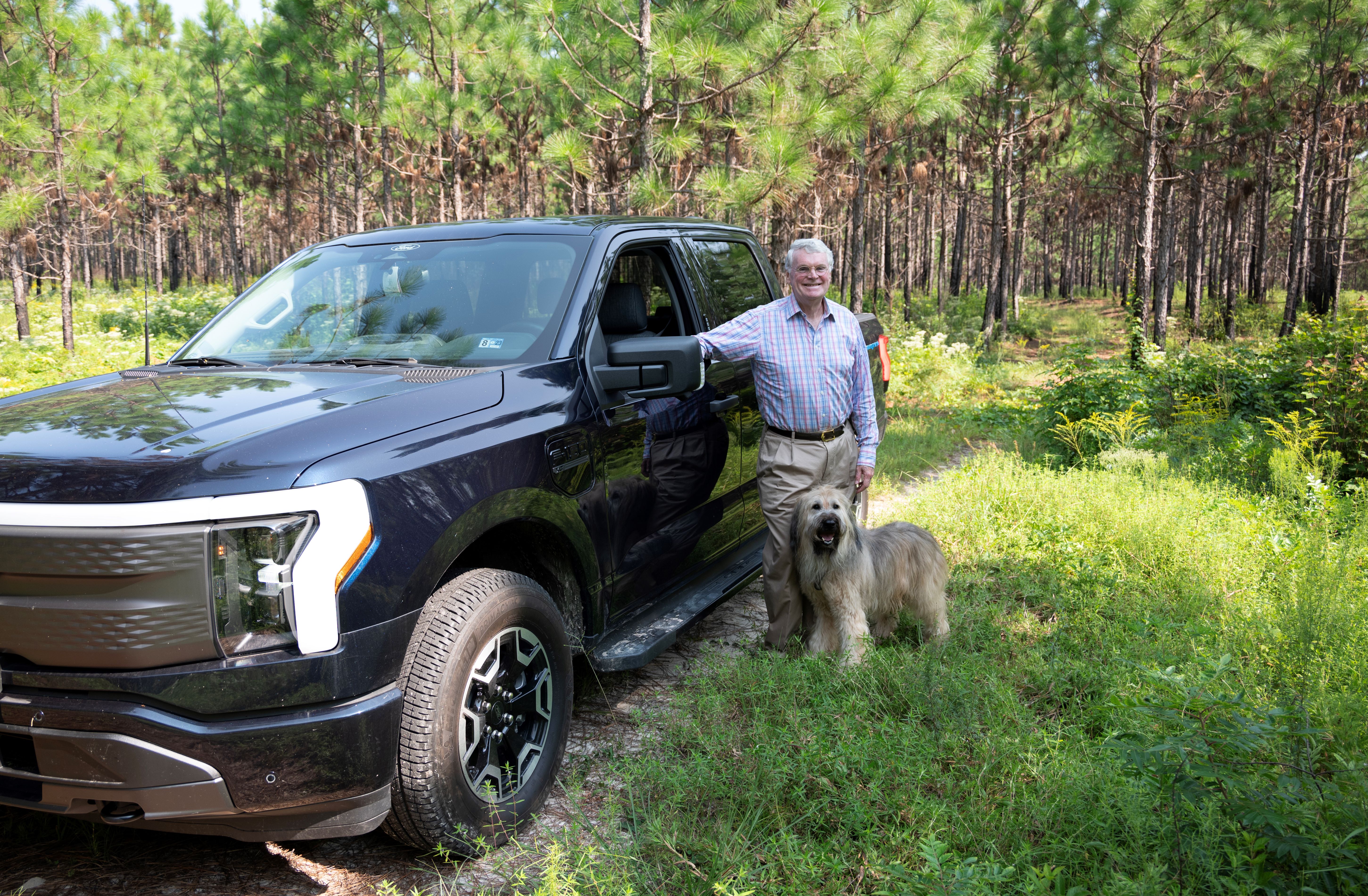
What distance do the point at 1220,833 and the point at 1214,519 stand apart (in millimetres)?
3901

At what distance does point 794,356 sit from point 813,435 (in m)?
0.42

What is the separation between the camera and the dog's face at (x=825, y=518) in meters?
4.06

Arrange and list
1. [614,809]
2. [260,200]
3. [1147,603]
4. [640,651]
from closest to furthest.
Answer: [614,809] < [640,651] < [1147,603] < [260,200]

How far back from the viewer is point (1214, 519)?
5.75 meters

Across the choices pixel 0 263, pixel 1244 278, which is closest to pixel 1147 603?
pixel 0 263

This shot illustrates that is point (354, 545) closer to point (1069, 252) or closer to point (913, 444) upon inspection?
point (913, 444)

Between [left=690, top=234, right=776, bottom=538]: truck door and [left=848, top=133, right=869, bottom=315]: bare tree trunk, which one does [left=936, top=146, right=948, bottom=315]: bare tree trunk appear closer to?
[left=848, top=133, right=869, bottom=315]: bare tree trunk

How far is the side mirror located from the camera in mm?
3309

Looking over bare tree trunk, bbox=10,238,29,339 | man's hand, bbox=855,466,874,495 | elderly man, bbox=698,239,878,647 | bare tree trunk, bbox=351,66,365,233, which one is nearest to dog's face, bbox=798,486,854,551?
elderly man, bbox=698,239,878,647

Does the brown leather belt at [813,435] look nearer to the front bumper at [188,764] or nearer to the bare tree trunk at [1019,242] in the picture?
the front bumper at [188,764]

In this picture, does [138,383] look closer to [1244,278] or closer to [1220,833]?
[1220,833]

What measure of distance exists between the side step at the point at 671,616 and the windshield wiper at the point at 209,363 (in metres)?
1.81

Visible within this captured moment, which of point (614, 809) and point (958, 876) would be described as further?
point (614, 809)

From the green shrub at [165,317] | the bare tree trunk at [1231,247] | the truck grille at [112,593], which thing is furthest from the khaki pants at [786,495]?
the bare tree trunk at [1231,247]
